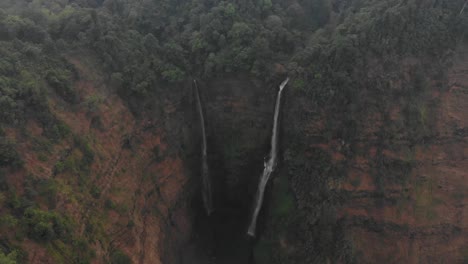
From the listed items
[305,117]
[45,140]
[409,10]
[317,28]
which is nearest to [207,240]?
[305,117]

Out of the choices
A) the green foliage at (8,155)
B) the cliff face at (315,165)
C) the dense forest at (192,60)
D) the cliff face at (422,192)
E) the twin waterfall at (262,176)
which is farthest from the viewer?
the twin waterfall at (262,176)

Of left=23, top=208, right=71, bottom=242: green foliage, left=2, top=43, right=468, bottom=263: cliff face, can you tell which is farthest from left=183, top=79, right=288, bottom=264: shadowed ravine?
left=23, top=208, right=71, bottom=242: green foliage

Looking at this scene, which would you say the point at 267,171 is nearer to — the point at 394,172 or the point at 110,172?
the point at 394,172

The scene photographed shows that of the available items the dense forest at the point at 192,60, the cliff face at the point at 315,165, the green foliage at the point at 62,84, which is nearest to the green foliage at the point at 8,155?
the dense forest at the point at 192,60

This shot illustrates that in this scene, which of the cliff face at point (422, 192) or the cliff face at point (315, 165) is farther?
the cliff face at point (422, 192)

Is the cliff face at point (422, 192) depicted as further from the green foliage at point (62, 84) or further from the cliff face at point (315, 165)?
the green foliage at point (62, 84)

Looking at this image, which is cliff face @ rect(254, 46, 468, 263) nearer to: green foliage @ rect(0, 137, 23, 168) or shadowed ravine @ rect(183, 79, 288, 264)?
shadowed ravine @ rect(183, 79, 288, 264)

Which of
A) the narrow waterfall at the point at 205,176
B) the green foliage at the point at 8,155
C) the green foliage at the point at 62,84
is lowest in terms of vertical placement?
the narrow waterfall at the point at 205,176

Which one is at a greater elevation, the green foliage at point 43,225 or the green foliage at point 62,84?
the green foliage at point 62,84

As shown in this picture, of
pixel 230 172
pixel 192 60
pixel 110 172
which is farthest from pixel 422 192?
pixel 110 172

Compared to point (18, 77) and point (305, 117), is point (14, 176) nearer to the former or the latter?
point (18, 77)
